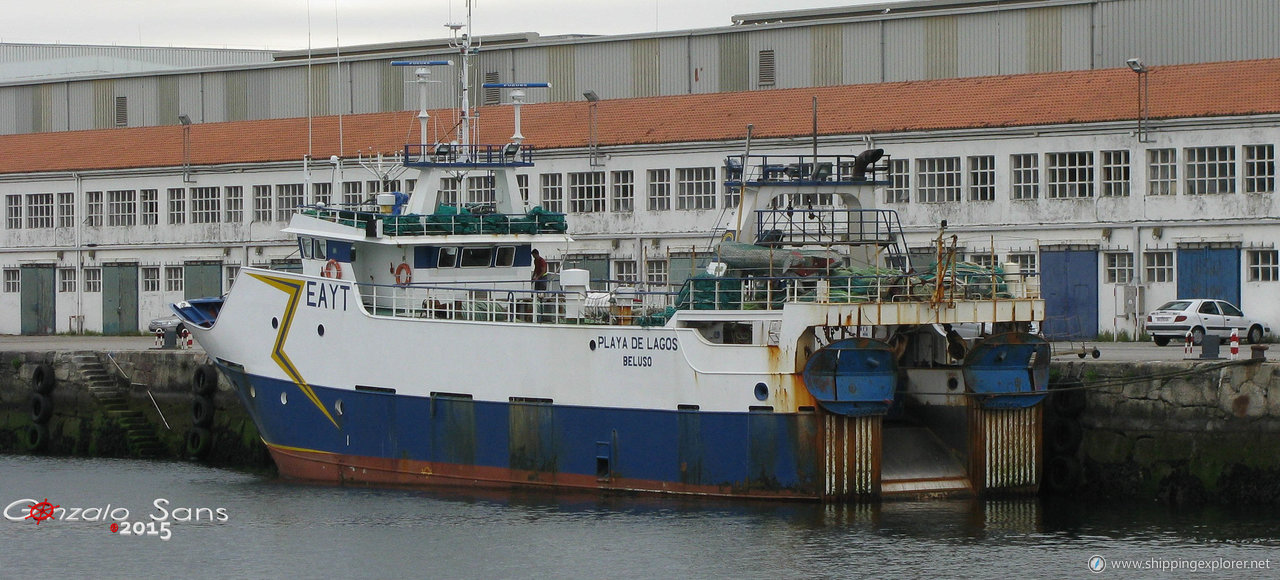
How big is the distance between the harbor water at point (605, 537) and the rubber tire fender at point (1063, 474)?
75 centimetres

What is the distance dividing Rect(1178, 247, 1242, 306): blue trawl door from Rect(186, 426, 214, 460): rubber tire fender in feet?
69.6

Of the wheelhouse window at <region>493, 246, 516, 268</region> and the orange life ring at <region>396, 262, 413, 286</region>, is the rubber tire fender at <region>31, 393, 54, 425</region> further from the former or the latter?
the wheelhouse window at <region>493, 246, 516, 268</region>

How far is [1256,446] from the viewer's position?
26.4m

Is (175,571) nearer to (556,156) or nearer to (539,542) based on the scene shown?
(539,542)

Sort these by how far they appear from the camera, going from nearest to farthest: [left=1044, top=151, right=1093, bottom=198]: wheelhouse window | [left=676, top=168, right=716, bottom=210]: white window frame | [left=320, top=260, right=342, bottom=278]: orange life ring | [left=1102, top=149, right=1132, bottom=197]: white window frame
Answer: [left=320, top=260, right=342, bottom=278]: orange life ring, [left=1102, top=149, right=1132, bottom=197]: white window frame, [left=1044, top=151, right=1093, bottom=198]: wheelhouse window, [left=676, top=168, right=716, bottom=210]: white window frame

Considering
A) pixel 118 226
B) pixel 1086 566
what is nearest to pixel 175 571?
pixel 1086 566

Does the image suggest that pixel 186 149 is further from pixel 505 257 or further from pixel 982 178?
pixel 505 257

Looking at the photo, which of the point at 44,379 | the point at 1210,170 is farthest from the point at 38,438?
the point at 1210,170

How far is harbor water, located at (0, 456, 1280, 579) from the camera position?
23250 mm

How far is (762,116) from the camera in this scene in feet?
154

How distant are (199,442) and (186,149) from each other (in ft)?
66.6

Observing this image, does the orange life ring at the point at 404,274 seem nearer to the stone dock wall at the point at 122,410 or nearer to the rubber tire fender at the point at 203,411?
the stone dock wall at the point at 122,410

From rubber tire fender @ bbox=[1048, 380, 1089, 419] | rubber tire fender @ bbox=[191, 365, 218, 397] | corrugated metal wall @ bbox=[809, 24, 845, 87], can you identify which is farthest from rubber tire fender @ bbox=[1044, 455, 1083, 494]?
corrugated metal wall @ bbox=[809, 24, 845, 87]

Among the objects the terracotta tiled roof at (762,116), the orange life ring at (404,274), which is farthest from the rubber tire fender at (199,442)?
the terracotta tiled roof at (762,116)
